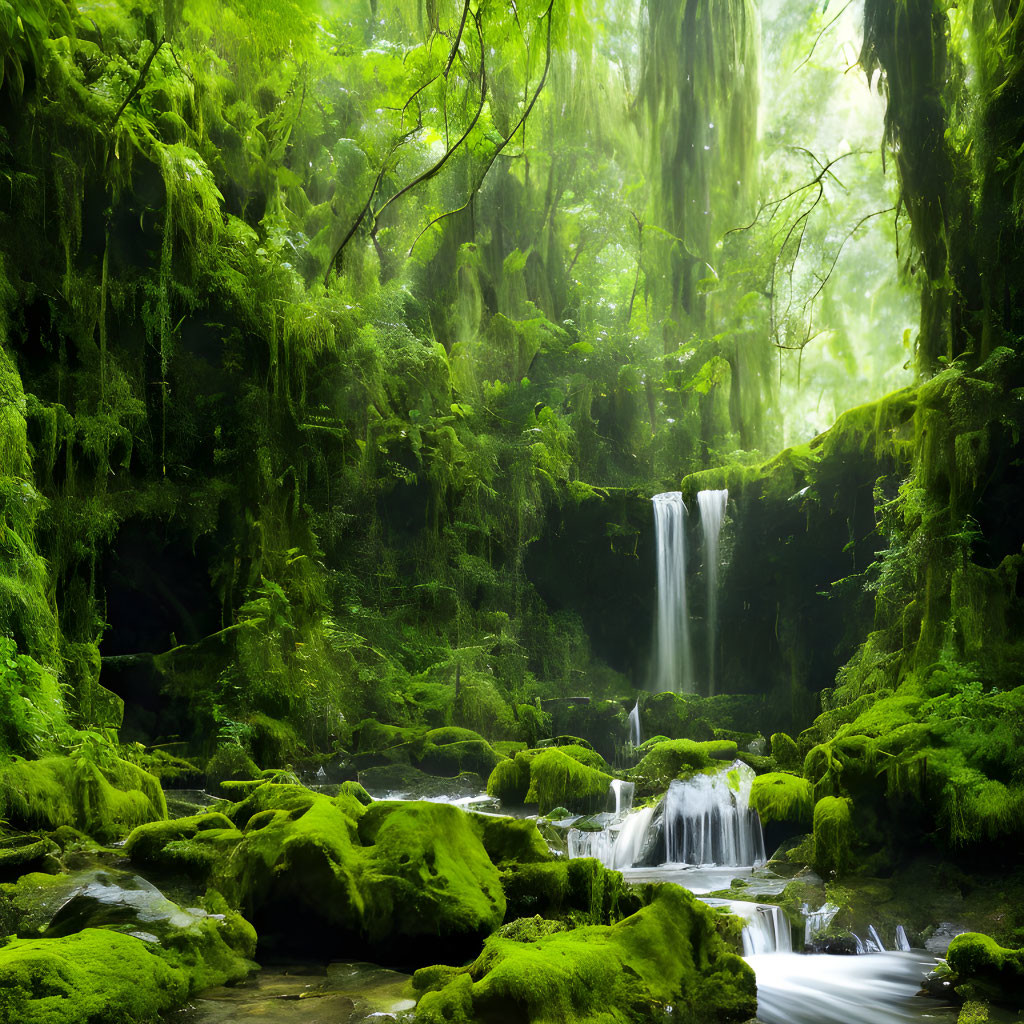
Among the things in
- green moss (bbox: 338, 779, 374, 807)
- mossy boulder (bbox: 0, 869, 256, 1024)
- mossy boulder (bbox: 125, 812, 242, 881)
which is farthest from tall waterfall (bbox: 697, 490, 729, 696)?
mossy boulder (bbox: 0, 869, 256, 1024)

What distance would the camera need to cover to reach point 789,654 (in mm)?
15250

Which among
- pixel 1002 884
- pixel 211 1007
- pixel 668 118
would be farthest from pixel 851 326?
pixel 211 1007

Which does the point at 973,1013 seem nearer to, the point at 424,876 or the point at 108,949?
the point at 424,876

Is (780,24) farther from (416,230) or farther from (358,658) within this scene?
(358,658)

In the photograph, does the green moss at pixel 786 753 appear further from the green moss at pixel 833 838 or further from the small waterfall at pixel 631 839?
the green moss at pixel 833 838

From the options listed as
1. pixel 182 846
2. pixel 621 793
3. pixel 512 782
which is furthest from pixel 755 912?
pixel 512 782

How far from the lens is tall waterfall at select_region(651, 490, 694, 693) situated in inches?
634

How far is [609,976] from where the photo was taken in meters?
4.18

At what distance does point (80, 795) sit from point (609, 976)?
4781 millimetres

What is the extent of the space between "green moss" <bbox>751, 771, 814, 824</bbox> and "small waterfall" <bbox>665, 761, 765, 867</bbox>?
7.8 inches

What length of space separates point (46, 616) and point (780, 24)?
19.5 meters

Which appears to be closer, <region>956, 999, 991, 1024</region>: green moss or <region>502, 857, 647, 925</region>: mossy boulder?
<region>956, 999, 991, 1024</region>: green moss

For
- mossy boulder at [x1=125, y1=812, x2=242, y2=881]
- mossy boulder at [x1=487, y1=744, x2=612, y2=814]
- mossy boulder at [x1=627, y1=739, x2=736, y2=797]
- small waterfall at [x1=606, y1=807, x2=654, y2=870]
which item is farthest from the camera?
mossy boulder at [x1=627, y1=739, x2=736, y2=797]

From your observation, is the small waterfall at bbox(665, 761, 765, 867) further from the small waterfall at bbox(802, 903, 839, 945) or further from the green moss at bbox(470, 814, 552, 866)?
the green moss at bbox(470, 814, 552, 866)
